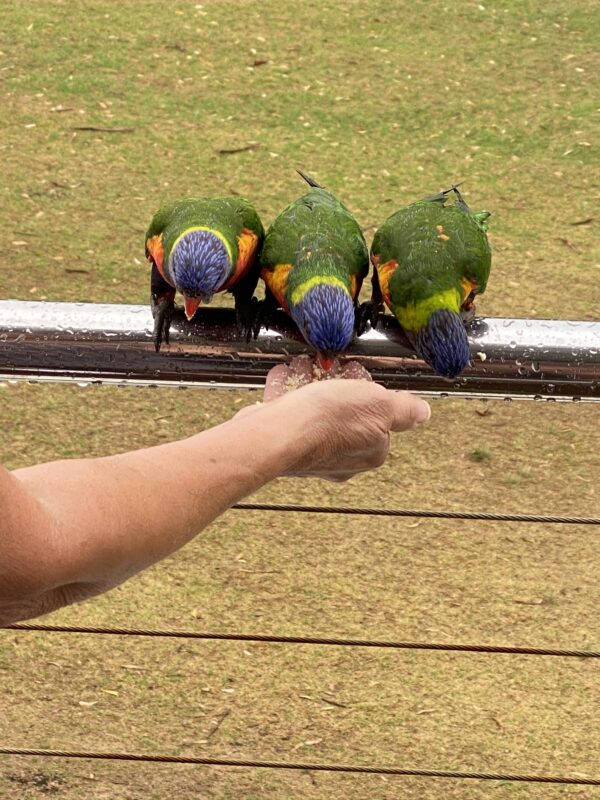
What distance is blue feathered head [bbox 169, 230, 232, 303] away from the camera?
2.35 meters

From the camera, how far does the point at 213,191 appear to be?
5.33 m

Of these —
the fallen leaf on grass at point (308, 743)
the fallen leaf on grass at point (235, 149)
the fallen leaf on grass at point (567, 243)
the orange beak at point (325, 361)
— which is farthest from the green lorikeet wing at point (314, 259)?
the fallen leaf on grass at point (235, 149)

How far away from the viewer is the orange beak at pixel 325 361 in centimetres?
124

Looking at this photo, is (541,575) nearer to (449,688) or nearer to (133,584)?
(449,688)

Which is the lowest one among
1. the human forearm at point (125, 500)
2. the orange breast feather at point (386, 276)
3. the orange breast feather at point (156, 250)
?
the orange breast feather at point (156, 250)

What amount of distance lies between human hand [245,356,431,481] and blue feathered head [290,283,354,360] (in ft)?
0.18

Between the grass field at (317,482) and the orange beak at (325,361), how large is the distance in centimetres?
162

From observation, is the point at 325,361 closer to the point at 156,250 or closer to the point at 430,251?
the point at 430,251

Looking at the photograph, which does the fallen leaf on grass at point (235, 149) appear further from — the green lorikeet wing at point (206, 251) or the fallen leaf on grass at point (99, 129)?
the green lorikeet wing at point (206, 251)

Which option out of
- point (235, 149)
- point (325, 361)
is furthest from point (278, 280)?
point (235, 149)

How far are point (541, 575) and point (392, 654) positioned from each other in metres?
0.59

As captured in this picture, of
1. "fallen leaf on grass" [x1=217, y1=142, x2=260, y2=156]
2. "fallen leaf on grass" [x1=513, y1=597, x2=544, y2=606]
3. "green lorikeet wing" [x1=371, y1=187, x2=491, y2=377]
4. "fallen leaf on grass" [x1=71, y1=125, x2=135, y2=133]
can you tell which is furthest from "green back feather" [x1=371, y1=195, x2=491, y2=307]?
"fallen leaf on grass" [x1=71, y1=125, x2=135, y2=133]

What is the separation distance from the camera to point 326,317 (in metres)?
1.79

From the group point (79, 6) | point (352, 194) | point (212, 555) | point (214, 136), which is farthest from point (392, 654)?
point (79, 6)
